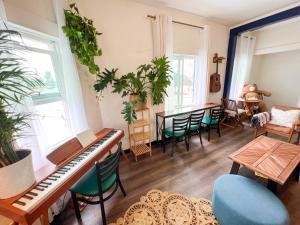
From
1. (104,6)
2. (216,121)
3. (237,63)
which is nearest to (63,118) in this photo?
(104,6)

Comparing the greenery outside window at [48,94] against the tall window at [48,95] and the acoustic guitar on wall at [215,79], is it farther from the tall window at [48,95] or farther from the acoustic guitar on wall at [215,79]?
the acoustic guitar on wall at [215,79]

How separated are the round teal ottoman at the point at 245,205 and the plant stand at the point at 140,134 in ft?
4.57

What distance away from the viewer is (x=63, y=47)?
156 cm

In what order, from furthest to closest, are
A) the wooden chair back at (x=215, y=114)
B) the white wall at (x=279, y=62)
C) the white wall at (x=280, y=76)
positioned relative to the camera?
the white wall at (x=280, y=76), the white wall at (x=279, y=62), the wooden chair back at (x=215, y=114)

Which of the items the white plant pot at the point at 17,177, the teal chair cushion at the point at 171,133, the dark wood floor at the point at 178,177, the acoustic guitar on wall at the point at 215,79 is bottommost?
the dark wood floor at the point at 178,177

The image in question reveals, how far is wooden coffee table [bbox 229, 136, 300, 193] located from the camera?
1.38 m

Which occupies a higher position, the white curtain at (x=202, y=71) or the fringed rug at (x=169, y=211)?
the white curtain at (x=202, y=71)

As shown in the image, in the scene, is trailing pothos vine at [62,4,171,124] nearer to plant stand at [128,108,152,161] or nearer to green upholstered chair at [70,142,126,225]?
plant stand at [128,108,152,161]

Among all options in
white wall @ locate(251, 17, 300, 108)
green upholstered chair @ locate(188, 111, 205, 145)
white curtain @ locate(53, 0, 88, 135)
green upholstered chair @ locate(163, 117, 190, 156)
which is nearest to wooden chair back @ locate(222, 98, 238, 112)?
green upholstered chair @ locate(188, 111, 205, 145)

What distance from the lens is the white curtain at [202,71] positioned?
3091 millimetres

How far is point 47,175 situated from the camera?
110 centimetres

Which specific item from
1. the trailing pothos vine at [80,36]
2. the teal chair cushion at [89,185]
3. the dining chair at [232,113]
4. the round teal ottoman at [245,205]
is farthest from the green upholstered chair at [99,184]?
the dining chair at [232,113]

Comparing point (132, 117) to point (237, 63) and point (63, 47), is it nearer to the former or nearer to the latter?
point (63, 47)

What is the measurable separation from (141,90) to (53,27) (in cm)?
134
